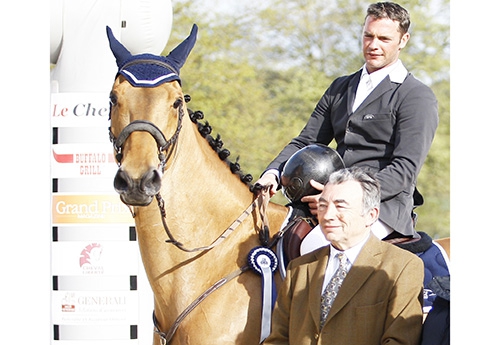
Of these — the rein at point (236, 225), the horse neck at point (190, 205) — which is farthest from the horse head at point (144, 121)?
the rein at point (236, 225)

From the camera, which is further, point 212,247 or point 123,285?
point 123,285

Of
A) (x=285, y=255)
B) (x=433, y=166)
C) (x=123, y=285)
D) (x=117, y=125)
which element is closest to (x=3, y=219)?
(x=117, y=125)

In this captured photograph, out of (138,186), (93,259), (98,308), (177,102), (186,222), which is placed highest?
(177,102)

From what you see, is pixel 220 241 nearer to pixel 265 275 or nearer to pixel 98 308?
pixel 265 275

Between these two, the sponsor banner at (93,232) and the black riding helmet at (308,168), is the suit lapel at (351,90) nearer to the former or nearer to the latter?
the black riding helmet at (308,168)

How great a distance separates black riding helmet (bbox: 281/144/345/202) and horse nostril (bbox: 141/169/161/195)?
0.86m

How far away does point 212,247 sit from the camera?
153 inches

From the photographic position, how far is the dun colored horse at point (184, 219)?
11.9 ft

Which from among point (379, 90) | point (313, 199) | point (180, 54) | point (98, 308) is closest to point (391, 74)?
point (379, 90)

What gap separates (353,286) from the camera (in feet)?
10.6

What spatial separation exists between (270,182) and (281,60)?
12.2 metres

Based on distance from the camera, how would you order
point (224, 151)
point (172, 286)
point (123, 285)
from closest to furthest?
1. point (172, 286)
2. point (224, 151)
3. point (123, 285)
